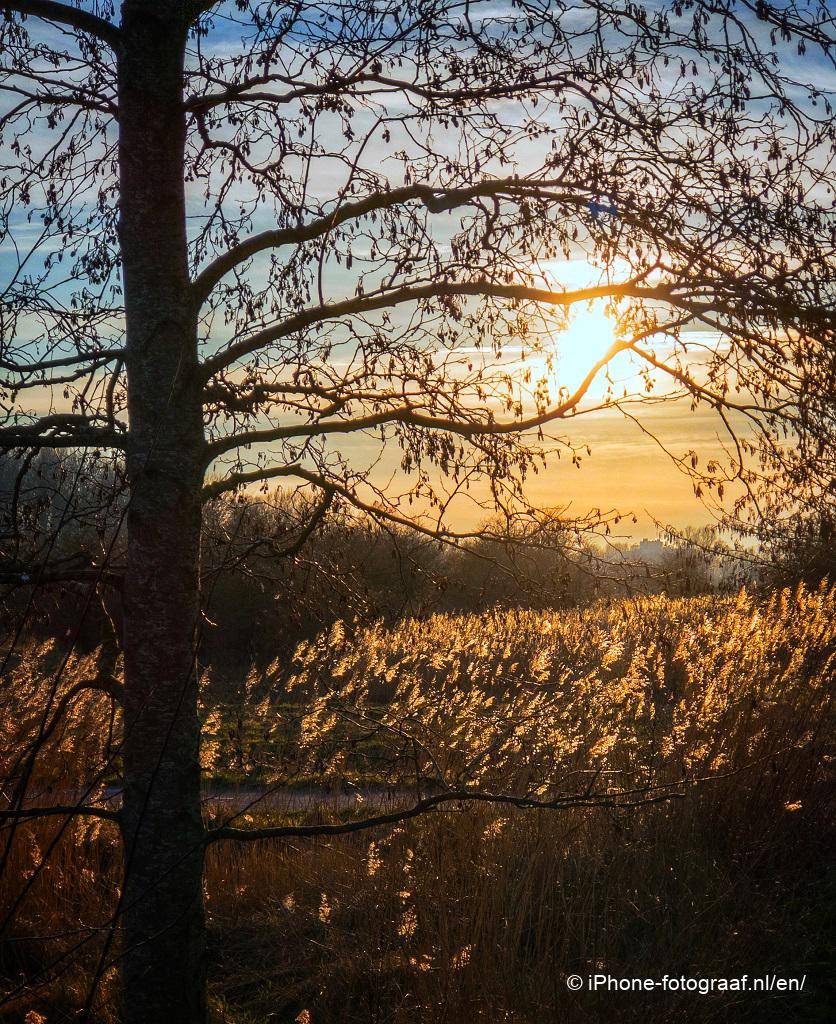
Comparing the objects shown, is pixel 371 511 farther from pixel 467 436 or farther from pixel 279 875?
pixel 279 875

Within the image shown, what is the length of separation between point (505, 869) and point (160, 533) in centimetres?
253

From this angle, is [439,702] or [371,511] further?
[439,702]

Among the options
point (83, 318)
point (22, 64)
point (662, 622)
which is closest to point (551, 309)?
point (83, 318)

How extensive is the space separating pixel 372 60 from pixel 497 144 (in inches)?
28.7

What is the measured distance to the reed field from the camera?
4.11m

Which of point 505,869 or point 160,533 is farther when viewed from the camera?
point 505,869

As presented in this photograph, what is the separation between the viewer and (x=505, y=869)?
475 cm

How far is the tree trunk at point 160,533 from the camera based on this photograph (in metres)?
3.91

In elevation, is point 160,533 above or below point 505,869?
above

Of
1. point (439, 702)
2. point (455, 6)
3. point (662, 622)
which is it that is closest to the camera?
point (455, 6)

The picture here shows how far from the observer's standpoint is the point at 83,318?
5.16 meters

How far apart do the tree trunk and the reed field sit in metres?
0.35

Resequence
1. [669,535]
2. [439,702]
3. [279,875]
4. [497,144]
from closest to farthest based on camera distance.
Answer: [497,144]
[669,535]
[279,875]
[439,702]

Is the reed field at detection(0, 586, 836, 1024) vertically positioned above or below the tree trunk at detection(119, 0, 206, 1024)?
below
